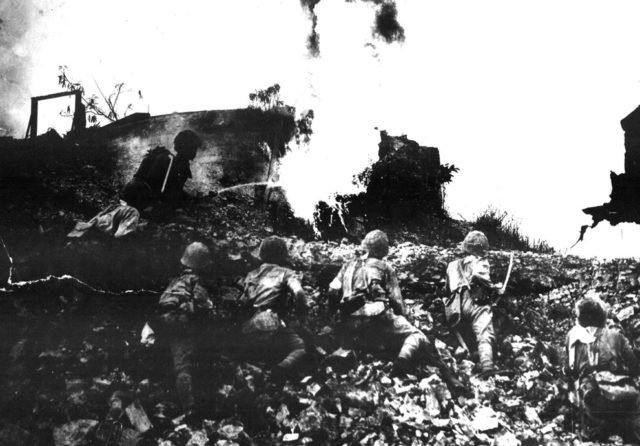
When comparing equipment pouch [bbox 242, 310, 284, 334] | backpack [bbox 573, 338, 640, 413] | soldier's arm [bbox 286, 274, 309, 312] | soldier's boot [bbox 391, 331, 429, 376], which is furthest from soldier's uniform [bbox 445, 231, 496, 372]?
equipment pouch [bbox 242, 310, 284, 334]

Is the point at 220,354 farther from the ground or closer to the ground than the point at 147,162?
closer to the ground

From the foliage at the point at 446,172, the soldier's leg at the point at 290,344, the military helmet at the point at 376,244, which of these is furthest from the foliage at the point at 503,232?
the soldier's leg at the point at 290,344

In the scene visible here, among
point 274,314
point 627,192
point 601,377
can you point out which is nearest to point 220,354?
point 274,314

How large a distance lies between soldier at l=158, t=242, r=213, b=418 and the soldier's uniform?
9.30ft

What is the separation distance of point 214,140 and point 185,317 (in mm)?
2757

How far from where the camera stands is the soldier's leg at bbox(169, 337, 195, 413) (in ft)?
11.7

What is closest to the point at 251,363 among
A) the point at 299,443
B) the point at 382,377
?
the point at 299,443

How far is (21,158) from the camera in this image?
15.8 ft

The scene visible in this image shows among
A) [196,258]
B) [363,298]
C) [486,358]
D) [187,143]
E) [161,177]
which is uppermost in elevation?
[187,143]

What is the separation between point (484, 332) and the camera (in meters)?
4.38

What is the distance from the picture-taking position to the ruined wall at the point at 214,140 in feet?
17.3

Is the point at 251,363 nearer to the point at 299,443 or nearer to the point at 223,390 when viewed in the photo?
the point at 223,390

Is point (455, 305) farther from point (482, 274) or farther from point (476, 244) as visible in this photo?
point (476, 244)

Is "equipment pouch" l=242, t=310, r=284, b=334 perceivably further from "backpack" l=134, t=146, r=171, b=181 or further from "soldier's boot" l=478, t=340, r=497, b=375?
"backpack" l=134, t=146, r=171, b=181
